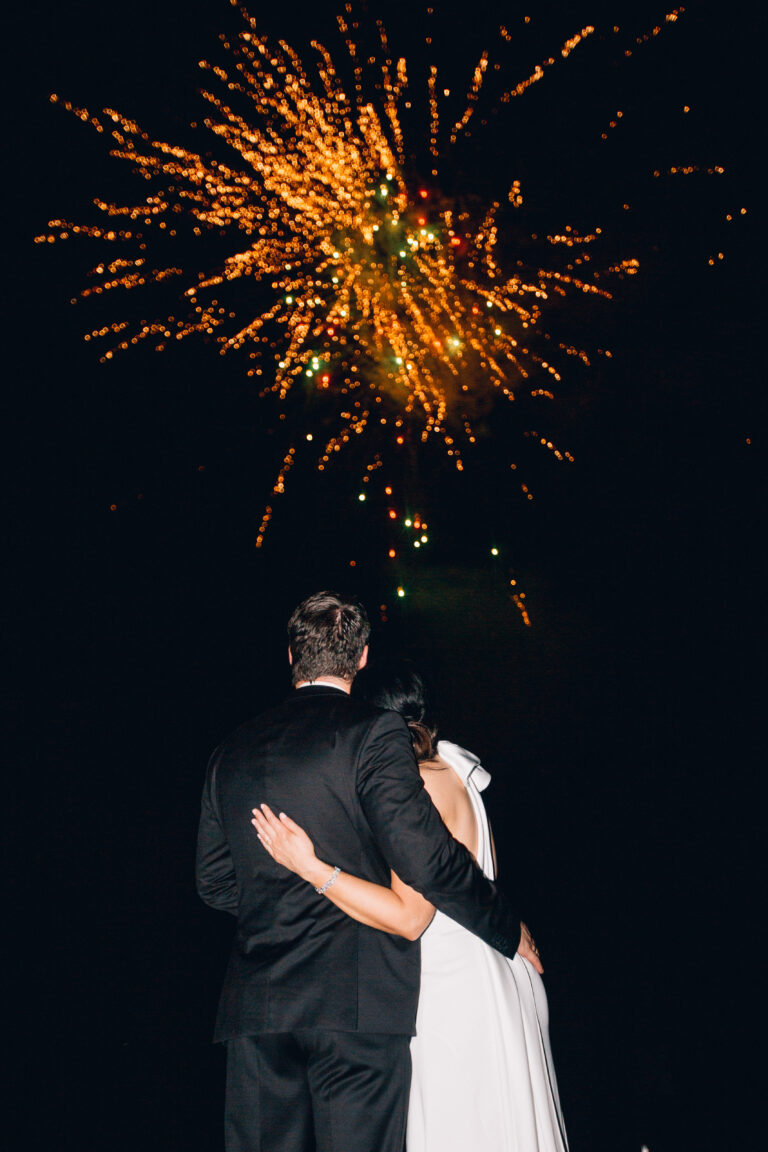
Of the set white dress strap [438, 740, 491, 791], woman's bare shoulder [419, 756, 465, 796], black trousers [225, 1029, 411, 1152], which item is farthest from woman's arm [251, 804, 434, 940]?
white dress strap [438, 740, 491, 791]

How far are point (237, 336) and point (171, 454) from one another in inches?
46.1

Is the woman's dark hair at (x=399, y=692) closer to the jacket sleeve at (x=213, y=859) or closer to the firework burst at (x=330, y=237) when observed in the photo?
the jacket sleeve at (x=213, y=859)

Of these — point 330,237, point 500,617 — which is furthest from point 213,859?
point 500,617

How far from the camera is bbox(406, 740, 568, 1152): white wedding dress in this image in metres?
1.38

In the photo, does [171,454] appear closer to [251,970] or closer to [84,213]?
[84,213]

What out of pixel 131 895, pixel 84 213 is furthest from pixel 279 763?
pixel 84 213

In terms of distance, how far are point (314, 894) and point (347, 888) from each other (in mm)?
87

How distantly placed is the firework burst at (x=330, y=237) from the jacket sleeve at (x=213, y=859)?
2619 millimetres

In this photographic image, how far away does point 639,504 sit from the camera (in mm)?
4910

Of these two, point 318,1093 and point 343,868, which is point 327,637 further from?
point 318,1093

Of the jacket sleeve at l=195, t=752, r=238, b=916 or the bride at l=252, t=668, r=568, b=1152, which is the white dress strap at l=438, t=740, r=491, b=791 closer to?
the bride at l=252, t=668, r=568, b=1152

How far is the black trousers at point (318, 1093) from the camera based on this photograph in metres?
1.18

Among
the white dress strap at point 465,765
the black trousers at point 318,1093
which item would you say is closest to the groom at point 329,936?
the black trousers at point 318,1093

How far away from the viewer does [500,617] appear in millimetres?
5262
